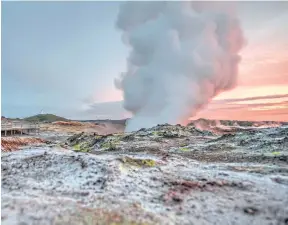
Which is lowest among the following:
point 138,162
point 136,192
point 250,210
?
point 250,210

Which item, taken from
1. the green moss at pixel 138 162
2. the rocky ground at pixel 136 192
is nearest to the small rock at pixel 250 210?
the rocky ground at pixel 136 192

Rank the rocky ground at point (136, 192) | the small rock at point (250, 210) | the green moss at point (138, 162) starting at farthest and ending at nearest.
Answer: the green moss at point (138, 162)
the small rock at point (250, 210)
the rocky ground at point (136, 192)

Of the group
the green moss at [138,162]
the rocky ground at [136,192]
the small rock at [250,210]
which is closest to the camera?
the rocky ground at [136,192]

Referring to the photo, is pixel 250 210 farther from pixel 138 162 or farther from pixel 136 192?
pixel 138 162

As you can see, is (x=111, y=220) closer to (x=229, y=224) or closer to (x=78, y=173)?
(x=229, y=224)

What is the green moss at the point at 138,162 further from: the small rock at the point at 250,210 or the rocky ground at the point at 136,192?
the small rock at the point at 250,210

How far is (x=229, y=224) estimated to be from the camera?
773 cm

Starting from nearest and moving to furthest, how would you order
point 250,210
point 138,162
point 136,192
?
point 250,210 < point 136,192 < point 138,162

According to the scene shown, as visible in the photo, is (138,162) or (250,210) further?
(138,162)

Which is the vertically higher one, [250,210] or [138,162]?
[138,162]

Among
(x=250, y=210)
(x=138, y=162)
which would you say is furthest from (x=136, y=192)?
(x=138, y=162)

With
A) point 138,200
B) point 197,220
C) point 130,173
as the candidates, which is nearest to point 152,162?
point 130,173

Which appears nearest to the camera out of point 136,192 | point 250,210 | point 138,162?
point 250,210

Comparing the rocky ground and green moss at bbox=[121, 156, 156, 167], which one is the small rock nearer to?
the rocky ground
